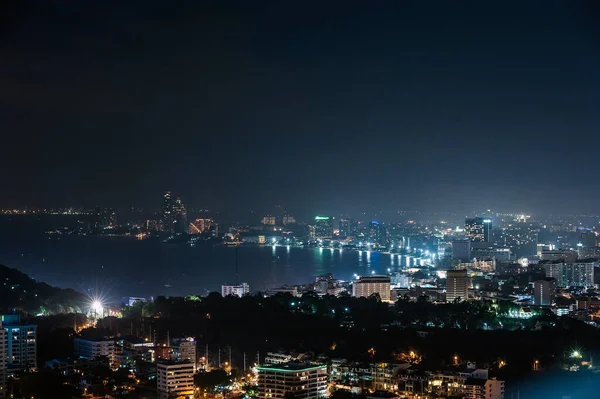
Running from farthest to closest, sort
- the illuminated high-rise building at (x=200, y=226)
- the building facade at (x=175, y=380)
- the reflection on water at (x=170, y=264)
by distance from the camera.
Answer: the illuminated high-rise building at (x=200, y=226), the reflection on water at (x=170, y=264), the building facade at (x=175, y=380)

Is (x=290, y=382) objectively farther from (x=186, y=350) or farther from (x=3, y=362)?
(x=3, y=362)

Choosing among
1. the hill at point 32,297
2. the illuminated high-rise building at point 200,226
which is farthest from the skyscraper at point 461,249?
the illuminated high-rise building at point 200,226

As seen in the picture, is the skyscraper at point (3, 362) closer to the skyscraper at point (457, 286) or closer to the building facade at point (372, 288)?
the building facade at point (372, 288)

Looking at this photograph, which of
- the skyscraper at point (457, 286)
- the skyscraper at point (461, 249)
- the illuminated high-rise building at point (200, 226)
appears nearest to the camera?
the skyscraper at point (457, 286)

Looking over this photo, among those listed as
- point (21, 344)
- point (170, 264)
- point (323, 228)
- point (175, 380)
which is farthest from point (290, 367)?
point (323, 228)

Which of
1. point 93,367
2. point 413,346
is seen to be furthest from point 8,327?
point 413,346

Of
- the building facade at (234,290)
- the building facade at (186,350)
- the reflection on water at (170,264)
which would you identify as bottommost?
the building facade at (186,350)
